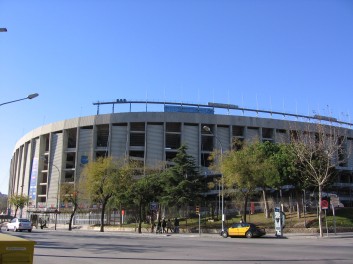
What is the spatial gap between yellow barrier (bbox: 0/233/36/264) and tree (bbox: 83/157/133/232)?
1673 inches

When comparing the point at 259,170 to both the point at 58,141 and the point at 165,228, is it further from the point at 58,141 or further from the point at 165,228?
the point at 58,141

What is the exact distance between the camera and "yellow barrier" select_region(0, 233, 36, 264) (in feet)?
18.4

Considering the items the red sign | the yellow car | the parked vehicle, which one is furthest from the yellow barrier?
the parked vehicle

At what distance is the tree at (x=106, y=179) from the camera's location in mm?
48375

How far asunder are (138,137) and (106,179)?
4291 centimetres

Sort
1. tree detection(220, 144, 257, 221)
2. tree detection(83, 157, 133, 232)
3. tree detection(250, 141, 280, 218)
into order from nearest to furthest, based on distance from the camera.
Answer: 1. tree detection(220, 144, 257, 221)
2. tree detection(250, 141, 280, 218)
3. tree detection(83, 157, 133, 232)

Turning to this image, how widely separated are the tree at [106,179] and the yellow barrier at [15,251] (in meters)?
42.5

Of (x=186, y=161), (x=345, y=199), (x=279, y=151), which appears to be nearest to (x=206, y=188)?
(x=186, y=161)

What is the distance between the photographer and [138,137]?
92250mm

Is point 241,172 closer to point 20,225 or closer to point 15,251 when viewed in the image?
point 20,225

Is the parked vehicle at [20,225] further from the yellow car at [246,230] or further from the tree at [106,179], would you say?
the yellow car at [246,230]

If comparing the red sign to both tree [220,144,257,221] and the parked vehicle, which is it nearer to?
tree [220,144,257,221]

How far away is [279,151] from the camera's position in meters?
49.2

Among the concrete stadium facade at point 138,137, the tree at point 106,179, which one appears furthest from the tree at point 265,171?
the concrete stadium facade at point 138,137
